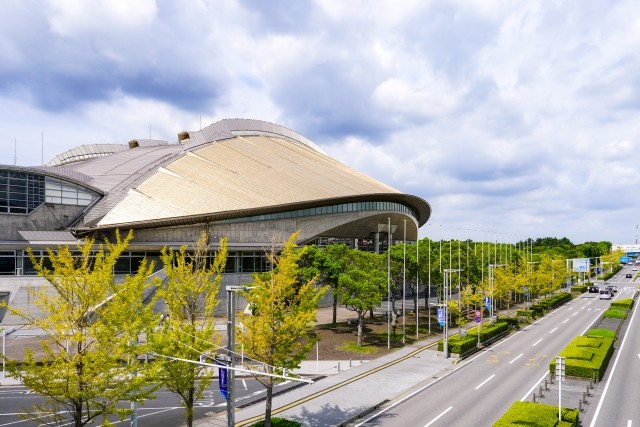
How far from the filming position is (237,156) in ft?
246

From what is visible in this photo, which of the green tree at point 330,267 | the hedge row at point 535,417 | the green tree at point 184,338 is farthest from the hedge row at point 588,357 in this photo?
the green tree at point 184,338

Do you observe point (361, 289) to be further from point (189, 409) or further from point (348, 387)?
point (189, 409)

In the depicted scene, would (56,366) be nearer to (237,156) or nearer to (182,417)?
(182,417)

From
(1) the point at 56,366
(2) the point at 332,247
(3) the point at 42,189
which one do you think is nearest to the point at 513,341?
(2) the point at 332,247

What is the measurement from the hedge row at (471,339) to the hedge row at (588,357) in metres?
7.61

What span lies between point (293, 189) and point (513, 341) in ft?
116

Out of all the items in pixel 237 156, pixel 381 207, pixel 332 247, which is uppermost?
pixel 237 156

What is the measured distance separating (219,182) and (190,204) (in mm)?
7156

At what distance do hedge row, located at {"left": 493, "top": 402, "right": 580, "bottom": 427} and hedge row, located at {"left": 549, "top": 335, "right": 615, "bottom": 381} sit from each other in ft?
32.3

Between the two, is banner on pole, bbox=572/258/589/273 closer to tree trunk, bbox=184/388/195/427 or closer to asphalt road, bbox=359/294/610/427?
asphalt road, bbox=359/294/610/427

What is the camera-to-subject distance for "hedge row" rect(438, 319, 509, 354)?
42450mm

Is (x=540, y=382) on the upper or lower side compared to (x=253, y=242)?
lower

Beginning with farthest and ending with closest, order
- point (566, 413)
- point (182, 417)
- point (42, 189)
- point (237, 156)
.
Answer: point (237, 156) → point (42, 189) → point (182, 417) → point (566, 413)

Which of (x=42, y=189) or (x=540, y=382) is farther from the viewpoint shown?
(x=42, y=189)
